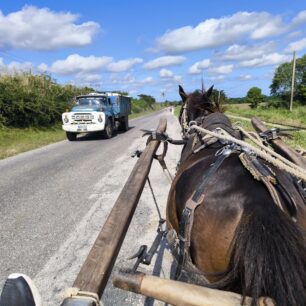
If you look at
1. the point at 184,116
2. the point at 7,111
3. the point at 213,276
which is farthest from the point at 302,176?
the point at 7,111

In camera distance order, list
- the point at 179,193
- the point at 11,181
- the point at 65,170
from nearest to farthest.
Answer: the point at 179,193
the point at 11,181
the point at 65,170

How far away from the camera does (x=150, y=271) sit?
3.76m

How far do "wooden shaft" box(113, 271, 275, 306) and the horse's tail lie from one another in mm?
74

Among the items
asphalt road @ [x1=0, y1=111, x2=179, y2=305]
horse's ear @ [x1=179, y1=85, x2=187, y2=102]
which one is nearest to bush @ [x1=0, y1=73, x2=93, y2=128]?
asphalt road @ [x1=0, y1=111, x2=179, y2=305]

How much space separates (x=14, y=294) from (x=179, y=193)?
1337mm

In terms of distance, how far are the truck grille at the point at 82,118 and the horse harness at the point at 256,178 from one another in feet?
51.6

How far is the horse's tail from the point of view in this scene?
1.44 meters

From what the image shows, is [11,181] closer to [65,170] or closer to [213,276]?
[65,170]

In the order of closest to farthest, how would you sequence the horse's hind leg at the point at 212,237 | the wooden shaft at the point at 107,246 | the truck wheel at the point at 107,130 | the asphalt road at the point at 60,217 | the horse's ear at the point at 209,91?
the wooden shaft at the point at 107,246 < the horse's hind leg at the point at 212,237 < the asphalt road at the point at 60,217 < the horse's ear at the point at 209,91 < the truck wheel at the point at 107,130

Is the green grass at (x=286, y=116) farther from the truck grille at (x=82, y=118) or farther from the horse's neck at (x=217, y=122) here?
the horse's neck at (x=217, y=122)

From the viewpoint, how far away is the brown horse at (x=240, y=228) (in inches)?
58.4

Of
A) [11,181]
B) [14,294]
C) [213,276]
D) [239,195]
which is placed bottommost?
[11,181]

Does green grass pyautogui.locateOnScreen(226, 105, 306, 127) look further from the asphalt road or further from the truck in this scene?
the asphalt road

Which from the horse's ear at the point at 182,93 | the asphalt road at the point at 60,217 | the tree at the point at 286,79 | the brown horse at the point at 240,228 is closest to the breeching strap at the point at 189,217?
the brown horse at the point at 240,228
